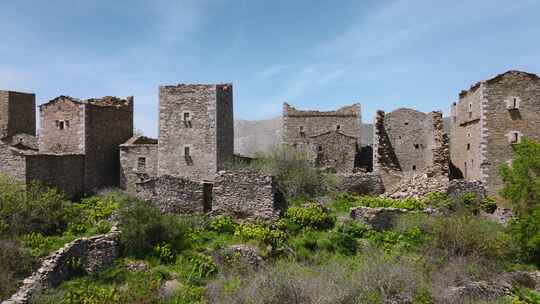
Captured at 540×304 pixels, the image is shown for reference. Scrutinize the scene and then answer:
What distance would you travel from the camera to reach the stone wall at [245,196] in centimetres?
2111

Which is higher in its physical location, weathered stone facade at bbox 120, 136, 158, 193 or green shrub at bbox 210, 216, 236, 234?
weathered stone facade at bbox 120, 136, 158, 193

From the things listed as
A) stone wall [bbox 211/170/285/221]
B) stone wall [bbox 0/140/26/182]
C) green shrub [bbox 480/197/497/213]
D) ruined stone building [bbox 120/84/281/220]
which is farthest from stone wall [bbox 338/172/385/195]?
stone wall [bbox 0/140/26/182]

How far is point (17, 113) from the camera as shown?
101ft

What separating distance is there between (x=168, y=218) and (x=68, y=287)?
4.39m

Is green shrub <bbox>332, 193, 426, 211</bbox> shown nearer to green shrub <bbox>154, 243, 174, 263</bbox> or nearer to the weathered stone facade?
green shrub <bbox>154, 243, 174, 263</bbox>

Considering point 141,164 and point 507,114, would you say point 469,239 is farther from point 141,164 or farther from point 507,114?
point 141,164

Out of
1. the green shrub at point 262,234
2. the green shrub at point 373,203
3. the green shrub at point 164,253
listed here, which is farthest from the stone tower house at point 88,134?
the green shrub at point 373,203

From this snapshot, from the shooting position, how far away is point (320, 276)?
15.3 metres

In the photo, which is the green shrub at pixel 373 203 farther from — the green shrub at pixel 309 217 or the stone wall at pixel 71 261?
the stone wall at pixel 71 261

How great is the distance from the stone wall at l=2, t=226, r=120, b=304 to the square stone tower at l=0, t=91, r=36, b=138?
1516 cm

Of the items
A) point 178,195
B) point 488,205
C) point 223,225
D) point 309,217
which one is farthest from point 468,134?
point 178,195

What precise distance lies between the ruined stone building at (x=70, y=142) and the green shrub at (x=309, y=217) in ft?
36.8

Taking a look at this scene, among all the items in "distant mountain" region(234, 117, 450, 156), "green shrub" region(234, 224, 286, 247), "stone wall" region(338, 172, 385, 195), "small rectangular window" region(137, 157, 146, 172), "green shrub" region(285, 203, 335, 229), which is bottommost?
"green shrub" region(234, 224, 286, 247)

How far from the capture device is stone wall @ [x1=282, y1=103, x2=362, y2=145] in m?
34.4
